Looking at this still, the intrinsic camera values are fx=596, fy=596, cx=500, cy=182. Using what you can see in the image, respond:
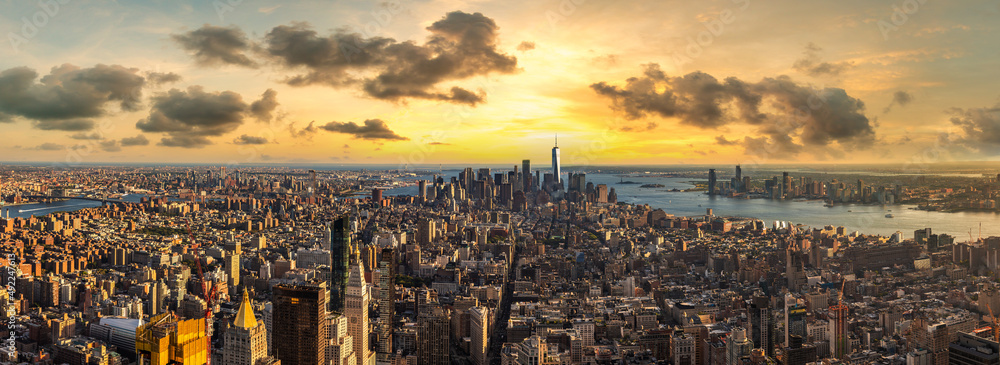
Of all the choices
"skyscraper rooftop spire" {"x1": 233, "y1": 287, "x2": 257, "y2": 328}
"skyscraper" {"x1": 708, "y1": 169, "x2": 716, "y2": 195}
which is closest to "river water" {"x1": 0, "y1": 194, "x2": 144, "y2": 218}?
"skyscraper rooftop spire" {"x1": 233, "y1": 287, "x2": 257, "y2": 328}

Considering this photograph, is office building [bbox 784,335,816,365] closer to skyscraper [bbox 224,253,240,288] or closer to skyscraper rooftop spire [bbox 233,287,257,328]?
skyscraper rooftop spire [bbox 233,287,257,328]

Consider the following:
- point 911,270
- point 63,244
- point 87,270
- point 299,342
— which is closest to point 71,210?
point 63,244

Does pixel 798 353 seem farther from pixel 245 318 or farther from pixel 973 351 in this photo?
pixel 245 318

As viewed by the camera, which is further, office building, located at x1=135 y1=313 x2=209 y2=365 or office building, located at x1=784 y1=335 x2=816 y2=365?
office building, located at x1=784 y1=335 x2=816 y2=365

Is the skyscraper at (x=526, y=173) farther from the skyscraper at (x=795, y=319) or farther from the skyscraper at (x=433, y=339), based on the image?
the skyscraper at (x=433, y=339)

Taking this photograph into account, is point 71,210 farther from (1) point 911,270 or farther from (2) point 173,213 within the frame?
(1) point 911,270

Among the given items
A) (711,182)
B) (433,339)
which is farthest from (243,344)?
(711,182)
